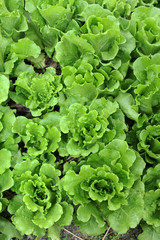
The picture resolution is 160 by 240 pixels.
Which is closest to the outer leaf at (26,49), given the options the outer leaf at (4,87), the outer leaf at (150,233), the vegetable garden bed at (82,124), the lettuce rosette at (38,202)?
the vegetable garden bed at (82,124)

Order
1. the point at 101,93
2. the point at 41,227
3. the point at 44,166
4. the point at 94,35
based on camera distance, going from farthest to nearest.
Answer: the point at 101,93 → the point at 94,35 → the point at 44,166 → the point at 41,227

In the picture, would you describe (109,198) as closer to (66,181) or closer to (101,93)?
(66,181)

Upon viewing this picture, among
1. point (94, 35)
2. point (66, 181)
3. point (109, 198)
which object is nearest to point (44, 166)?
point (66, 181)

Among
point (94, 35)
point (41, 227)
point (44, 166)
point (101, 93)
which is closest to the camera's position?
point (41, 227)

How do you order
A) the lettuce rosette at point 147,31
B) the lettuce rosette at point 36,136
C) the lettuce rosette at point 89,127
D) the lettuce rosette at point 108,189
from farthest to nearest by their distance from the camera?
1. the lettuce rosette at point 147,31
2. the lettuce rosette at point 36,136
3. the lettuce rosette at point 89,127
4. the lettuce rosette at point 108,189

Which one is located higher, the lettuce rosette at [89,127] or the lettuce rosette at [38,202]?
the lettuce rosette at [89,127]

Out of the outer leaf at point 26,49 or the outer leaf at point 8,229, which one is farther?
the outer leaf at point 26,49

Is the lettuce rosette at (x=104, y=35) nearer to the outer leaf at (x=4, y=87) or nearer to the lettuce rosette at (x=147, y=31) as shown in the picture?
the lettuce rosette at (x=147, y=31)
